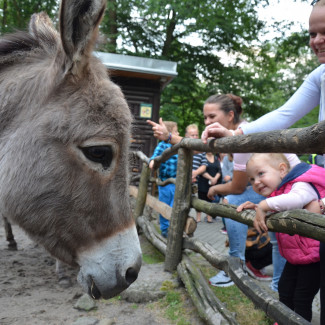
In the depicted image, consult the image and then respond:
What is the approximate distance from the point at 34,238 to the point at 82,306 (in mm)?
1558

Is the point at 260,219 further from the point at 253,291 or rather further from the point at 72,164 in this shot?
the point at 72,164

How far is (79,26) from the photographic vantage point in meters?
1.60

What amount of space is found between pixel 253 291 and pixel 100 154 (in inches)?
54.3

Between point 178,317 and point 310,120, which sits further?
point 310,120

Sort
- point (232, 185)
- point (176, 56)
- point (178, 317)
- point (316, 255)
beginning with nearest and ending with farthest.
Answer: point (316, 255)
point (178, 317)
point (232, 185)
point (176, 56)

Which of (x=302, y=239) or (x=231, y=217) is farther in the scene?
(x=231, y=217)

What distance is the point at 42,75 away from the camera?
5.83ft

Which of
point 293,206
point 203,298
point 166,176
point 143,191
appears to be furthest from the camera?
point 143,191

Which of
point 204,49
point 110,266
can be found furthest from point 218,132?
point 204,49

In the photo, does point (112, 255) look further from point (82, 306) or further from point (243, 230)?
point (243, 230)

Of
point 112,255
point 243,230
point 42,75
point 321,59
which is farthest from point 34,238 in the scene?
point 243,230

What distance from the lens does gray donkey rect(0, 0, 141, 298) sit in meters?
1.65

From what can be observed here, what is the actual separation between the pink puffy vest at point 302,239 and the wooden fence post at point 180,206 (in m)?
1.33

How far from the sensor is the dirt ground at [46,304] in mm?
2803
